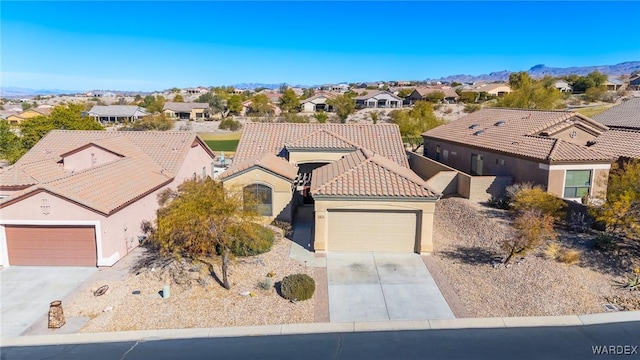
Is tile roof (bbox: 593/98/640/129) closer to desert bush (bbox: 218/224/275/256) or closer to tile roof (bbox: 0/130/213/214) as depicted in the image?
desert bush (bbox: 218/224/275/256)

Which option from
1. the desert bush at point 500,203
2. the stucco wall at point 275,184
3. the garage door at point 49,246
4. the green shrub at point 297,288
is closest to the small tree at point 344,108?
the desert bush at point 500,203

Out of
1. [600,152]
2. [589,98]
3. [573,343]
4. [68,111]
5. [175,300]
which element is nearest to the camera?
[573,343]

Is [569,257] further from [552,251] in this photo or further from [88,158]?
[88,158]

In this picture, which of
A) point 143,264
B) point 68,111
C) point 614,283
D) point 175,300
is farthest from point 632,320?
point 68,111

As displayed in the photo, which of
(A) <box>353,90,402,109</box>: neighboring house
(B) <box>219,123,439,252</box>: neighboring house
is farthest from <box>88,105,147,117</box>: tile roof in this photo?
(B) <box>219,123,439,252</box>: neighboring house

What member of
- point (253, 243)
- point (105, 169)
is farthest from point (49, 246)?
point (253, 243)

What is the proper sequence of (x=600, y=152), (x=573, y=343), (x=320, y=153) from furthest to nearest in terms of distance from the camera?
(x=320, y=153) < (x=600, y=152) < (x=573, y=343)

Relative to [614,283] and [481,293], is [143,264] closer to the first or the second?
[481,293]

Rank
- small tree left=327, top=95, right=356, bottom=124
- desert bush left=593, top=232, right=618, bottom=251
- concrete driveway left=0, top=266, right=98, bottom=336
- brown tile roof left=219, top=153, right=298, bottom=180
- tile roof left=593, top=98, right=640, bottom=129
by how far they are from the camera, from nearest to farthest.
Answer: concrete driveway left=0, top=266, right=98, bottom=336
desert bush left=593, top=232, right=618, bottom=251
brown tile roof left=219, top=153, right=298, bottom=180
tile roof left=593, top=98, right=640, bottom=129
small tree left=327, top=95, right=356, bottom=124
